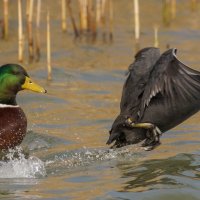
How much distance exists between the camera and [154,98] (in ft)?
25.1

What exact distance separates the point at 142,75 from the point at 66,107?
3.00 m

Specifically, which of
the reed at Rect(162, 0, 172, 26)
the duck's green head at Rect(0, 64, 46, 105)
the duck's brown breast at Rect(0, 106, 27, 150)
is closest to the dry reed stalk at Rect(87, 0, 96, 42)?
the reed at Rect(162, 0, 172, 26)

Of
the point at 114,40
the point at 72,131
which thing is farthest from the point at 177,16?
the point at 72,131

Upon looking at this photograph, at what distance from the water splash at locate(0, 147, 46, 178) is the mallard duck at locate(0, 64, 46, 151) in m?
0.13

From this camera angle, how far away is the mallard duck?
804cm

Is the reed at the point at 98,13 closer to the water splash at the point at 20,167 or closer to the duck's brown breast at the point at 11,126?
the duck's brown breast at the point at 11,126

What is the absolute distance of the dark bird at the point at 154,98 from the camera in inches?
290

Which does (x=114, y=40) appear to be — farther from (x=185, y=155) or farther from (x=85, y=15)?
(x=185, y=155)

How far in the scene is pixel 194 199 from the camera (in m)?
6.99

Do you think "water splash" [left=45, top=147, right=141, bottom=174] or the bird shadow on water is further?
"water splash" [left=45, top=147, right=141, bottom=174]

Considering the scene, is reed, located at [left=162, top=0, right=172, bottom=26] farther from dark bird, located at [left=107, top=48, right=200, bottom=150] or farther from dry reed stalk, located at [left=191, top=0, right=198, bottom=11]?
dark bird, located at [left=107, top=48, right=200, bottom=150]

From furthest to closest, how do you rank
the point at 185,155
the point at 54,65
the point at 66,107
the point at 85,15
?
the point at 85,15 < the point at 54,65 < the point at 66,107 < the point at 185,155

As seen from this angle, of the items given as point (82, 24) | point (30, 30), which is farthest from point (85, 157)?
point (82, 24)

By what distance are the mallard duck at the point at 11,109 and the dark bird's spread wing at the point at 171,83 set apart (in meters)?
1.33
